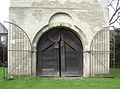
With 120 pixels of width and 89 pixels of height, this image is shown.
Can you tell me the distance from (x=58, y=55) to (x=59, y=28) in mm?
1144

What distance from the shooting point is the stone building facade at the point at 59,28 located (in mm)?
14633

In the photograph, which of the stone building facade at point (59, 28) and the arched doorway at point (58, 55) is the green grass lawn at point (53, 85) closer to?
the stone building facade at point (59, 28)

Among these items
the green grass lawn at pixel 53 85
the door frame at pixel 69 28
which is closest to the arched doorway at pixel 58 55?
the door frame at pixel 69 28

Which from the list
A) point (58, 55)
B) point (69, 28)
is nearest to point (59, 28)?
point (69, 28)

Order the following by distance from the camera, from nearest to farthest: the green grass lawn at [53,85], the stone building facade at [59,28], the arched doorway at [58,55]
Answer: the green grass lawn at [53,85], the stone building facade at [59,28], the arched doorway at [58,55]

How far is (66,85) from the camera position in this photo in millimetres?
11547

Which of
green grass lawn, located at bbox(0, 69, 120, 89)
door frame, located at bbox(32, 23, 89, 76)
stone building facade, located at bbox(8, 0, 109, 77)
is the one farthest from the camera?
door frame, located at bbox(32, 23, 89, 76)

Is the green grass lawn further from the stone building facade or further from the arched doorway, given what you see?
the arched doorway

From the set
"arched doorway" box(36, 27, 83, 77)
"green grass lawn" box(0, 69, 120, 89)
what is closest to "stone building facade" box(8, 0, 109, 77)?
"arched doorway" box(36, 27, 83, 77)

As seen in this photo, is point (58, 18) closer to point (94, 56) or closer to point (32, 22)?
point (32, 22)

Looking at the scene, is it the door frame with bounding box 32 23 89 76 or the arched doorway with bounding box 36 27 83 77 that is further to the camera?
the arched doorway with bounding box 36 27 83 77

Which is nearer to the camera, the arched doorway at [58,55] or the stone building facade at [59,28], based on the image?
the stone building facade at [59,28]

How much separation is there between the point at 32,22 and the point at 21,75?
2.20 meters

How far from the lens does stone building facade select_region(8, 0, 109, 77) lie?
14633 mm
